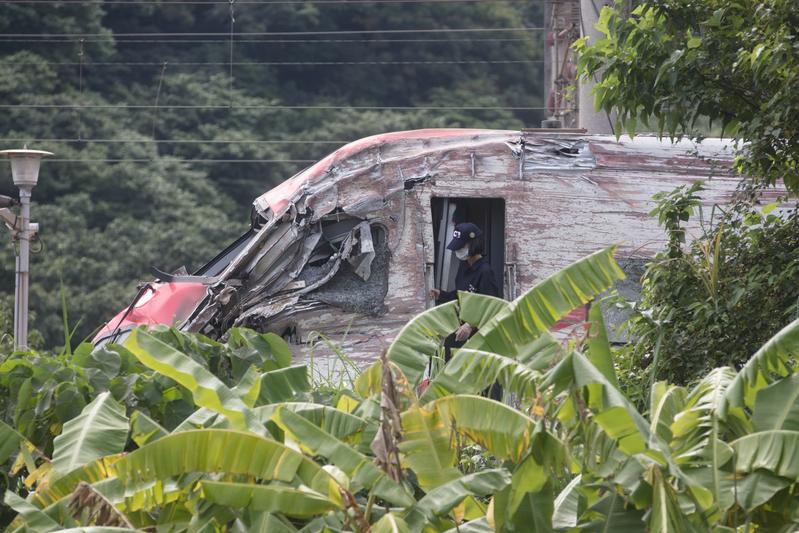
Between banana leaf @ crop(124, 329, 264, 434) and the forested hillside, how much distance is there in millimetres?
23479

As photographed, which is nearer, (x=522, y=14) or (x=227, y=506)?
(x=227, y=506)

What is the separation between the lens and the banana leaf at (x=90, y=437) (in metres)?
5.11

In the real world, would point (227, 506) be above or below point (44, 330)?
above

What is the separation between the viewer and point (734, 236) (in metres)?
7.78

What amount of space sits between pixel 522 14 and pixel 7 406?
40814mm

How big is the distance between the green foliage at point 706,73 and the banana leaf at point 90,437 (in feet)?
12.1

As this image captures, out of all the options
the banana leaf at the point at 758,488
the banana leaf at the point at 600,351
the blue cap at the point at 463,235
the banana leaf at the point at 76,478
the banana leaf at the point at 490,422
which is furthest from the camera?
the blue cap at the point at 463,235

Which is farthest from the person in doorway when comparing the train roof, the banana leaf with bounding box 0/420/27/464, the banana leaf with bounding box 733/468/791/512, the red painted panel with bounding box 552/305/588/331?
the banana leaf with bounding box 733/468/791/512

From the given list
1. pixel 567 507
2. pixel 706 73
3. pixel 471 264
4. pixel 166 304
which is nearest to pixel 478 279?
pixel 471 264

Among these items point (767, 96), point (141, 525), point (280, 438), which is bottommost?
point (141, 525)

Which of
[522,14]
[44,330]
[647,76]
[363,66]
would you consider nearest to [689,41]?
[647,76]

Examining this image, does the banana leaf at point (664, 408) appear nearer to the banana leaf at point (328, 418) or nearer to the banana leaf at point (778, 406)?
the banana leaf at point (778, 406)

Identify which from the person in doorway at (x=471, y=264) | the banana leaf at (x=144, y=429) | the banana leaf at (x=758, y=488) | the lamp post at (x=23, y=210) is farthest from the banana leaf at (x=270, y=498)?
the lamp post at (x=23, y=210)

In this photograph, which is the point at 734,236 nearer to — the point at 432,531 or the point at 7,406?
the point at 432,531
